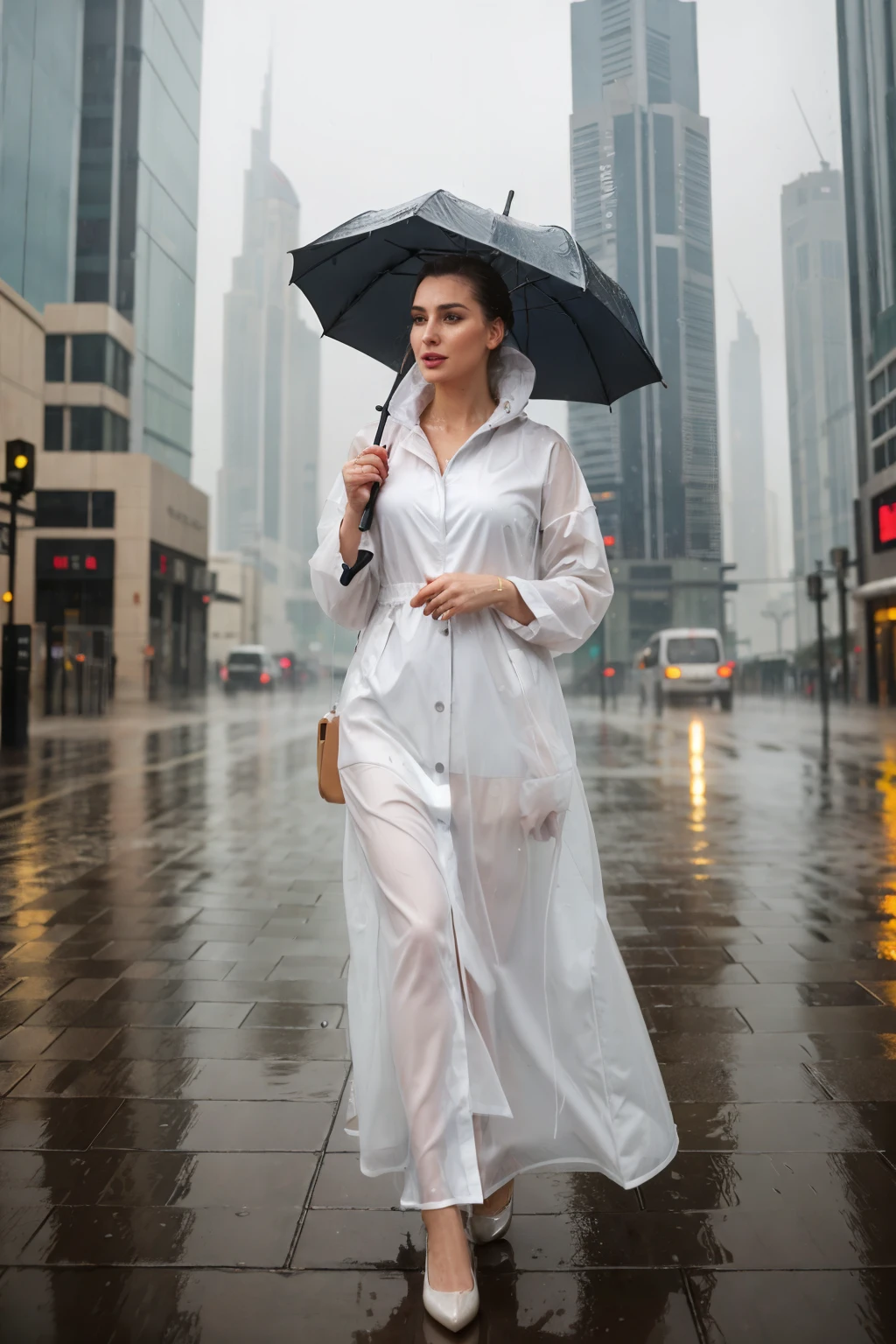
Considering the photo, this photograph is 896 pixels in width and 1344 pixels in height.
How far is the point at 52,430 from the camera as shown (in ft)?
43.6

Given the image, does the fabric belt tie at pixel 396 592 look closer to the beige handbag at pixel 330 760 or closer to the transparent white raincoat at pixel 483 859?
the transparent white raincoat at pixel 483 859

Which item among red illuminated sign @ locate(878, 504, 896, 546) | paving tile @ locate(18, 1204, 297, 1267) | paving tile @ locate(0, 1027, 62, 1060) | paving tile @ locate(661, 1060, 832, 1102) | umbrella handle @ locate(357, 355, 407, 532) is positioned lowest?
paving tile @ locate(661, 1060, 832, 1102)

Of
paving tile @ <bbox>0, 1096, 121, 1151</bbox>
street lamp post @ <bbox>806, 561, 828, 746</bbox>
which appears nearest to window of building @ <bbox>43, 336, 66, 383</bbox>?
street lamp post @ <bbox>806, 561, 828, 746</bbox>

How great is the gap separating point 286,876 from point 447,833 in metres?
4.27

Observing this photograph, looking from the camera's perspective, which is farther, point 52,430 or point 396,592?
point 52,430

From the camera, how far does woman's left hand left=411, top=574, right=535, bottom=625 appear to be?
77.4 inches

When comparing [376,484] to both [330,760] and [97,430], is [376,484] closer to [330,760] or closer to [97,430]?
[330,760]

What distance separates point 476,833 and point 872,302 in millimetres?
10730

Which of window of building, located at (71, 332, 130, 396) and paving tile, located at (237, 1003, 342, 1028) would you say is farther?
window of building, located at (71, 332, 130, 396)

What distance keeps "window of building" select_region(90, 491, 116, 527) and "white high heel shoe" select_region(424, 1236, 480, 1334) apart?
12501 millimetres

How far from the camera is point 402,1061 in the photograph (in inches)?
73.2

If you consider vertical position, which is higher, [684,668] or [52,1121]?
[684,668]

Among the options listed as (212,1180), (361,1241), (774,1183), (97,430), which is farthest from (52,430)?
(774,1183)

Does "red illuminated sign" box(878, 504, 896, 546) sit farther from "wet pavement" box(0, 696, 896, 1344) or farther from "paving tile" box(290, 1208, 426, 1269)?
"paving tile" box(290, 1208, 426, 1269)
